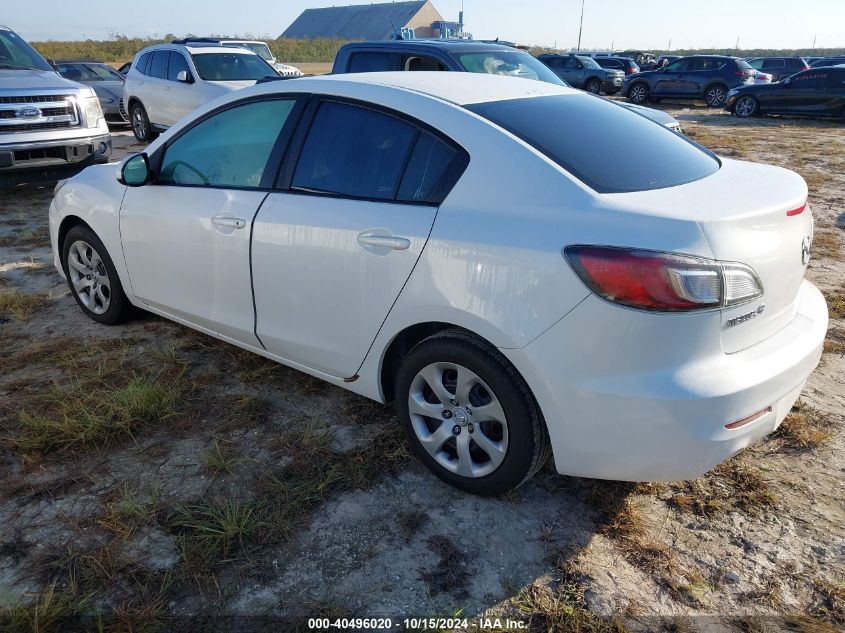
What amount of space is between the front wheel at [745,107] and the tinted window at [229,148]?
17.5 metres

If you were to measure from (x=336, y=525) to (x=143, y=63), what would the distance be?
39.6ft

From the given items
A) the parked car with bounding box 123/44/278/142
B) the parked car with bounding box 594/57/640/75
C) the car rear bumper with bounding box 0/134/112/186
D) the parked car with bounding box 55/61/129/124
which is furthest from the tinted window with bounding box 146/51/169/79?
the parked car with bounding box 594/57/640/75

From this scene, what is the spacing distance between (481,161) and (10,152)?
6.72 m

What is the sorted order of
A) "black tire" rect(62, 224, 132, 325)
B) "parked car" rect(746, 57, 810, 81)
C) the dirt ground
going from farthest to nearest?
"parked car" rect(746, 57, 810, 81) < "black tire" rect(62, 224, 132, 325) < the dirt ground

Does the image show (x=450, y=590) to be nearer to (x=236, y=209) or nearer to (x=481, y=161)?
(x=481, y=161)

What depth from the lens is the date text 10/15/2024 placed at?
2.12m

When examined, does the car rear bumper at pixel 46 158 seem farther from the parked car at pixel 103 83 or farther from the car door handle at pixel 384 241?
the car door handle at pixel 384 241

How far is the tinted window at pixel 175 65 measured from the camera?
1123 cm

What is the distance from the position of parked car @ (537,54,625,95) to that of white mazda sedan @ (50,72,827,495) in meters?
22.0

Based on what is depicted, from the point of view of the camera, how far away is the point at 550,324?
222cm

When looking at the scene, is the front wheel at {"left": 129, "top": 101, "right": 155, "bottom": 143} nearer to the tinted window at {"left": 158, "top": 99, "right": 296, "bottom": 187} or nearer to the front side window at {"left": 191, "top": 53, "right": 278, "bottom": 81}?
the front side window at {"left": 191, "top": 53, "right": 278, "bottom": 81}

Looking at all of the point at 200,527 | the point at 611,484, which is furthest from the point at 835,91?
the point at 200,527

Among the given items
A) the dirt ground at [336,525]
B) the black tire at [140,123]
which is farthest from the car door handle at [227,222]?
the black tire at [140,123]

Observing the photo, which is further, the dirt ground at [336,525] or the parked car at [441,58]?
the parked car at [441,58]
